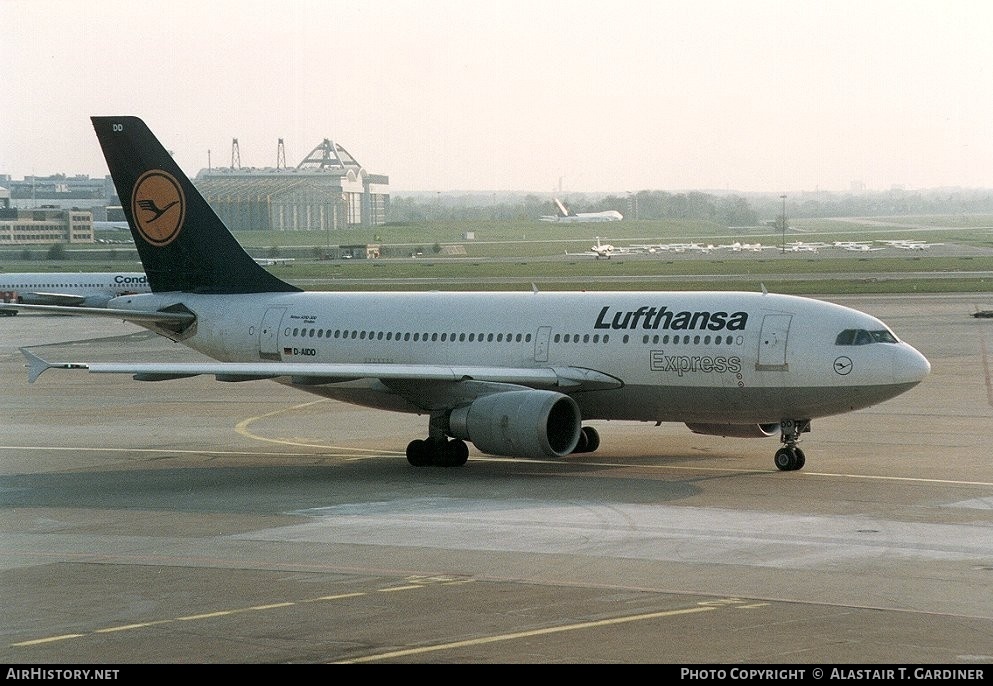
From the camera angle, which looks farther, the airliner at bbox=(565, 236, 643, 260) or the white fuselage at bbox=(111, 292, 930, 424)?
the airliner at bbox=(565, 236, 643, 260)

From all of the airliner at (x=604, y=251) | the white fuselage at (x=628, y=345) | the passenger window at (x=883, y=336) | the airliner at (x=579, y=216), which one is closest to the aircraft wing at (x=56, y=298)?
the white fuselage at (x=628, y=345)

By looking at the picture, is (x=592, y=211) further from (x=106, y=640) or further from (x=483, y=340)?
(x=106, y=640)

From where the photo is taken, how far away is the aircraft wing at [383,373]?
3184cm

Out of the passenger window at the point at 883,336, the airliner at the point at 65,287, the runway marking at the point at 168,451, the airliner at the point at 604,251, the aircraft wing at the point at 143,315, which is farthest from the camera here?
the airliner at the point at 604,251

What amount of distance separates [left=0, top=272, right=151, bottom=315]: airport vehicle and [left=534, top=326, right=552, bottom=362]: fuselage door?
227 feet

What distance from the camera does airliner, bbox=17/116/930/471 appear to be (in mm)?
31375

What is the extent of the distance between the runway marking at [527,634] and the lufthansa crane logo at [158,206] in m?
25.2

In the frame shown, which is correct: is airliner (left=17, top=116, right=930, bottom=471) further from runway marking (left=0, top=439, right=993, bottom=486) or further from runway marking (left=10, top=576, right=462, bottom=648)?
runway marking (left=10, top=576, right=462, bottom=648)

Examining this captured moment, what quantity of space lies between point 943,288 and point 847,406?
7638 cm

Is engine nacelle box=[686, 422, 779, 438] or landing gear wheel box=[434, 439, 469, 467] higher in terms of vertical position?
engine nacelle box=[686, 422, 779, 438]

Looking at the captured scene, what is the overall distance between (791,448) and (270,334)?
14.7m

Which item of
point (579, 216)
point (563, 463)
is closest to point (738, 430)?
point (563, 463)

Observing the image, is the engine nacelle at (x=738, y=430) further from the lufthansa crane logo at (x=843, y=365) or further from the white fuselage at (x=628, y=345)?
the lufthansa crane logo at (x=843, y=365)

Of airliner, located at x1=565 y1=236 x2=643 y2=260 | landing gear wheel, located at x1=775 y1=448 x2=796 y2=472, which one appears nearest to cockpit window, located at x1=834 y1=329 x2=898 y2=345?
landing gear wheel, located at x1=775 y1=448 x2=796 y2=472
